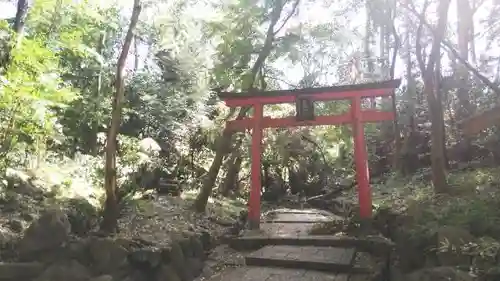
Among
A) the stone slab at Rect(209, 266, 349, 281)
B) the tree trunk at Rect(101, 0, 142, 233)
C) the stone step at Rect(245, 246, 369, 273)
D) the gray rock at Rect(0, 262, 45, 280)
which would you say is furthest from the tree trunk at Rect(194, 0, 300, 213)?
the gray rock at Rect(0, 262, 45, 280)

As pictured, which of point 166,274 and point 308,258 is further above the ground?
point 308,258

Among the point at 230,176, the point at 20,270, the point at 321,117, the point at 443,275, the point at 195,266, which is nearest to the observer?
the point at 443,275

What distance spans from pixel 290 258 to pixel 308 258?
11.0 inches

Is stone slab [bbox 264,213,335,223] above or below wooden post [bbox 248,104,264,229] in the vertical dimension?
below

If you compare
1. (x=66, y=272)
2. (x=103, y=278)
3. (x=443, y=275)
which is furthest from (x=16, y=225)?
(x=443, y=275)

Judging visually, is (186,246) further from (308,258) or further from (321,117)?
(321,117)

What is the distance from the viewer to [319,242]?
718 centimetres

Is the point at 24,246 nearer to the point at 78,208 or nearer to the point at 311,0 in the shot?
the point at 78,208

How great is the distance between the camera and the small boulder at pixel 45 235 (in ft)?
18.2

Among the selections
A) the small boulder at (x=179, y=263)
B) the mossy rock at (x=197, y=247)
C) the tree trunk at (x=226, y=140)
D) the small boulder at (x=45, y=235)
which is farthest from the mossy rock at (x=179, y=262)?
the tree trunk at (x=226, y=140)

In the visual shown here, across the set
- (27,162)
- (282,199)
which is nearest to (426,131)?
(282,199)

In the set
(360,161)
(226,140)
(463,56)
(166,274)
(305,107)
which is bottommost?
(166,274)

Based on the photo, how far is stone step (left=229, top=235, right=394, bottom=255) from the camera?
263 inches

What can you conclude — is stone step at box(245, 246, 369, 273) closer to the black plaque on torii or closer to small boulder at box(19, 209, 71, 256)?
the black plaque on torii
